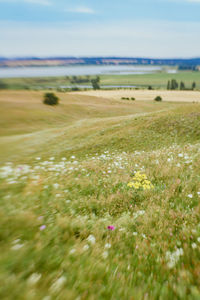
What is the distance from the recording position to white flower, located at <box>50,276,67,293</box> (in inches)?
97.0

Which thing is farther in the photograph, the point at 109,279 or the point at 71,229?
the point at 71,229

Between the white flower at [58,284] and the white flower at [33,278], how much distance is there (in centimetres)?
25

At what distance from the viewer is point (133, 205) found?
494 centimetres

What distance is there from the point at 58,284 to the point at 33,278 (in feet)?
1.26

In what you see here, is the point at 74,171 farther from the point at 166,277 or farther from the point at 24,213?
the point at 166,277

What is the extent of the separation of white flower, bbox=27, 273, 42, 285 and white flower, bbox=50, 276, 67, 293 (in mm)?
254

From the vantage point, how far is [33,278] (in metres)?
2.58

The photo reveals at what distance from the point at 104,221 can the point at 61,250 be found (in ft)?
4.31

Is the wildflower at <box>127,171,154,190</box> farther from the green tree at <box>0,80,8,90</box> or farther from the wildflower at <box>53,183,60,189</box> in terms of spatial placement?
the green tree at <box>0,80,8,90</box>

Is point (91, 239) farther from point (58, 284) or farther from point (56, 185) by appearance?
point (56, 185)

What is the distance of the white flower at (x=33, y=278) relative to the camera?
253 centimetres

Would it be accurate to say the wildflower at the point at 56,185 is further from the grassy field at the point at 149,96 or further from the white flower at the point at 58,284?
the grassy field at the point at 149,96

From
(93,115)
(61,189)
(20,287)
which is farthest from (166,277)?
(93,115)

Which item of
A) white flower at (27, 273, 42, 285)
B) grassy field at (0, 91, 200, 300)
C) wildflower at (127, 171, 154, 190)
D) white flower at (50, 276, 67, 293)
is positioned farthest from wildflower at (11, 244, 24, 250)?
wildflower at (127, 171, 154, 190)
